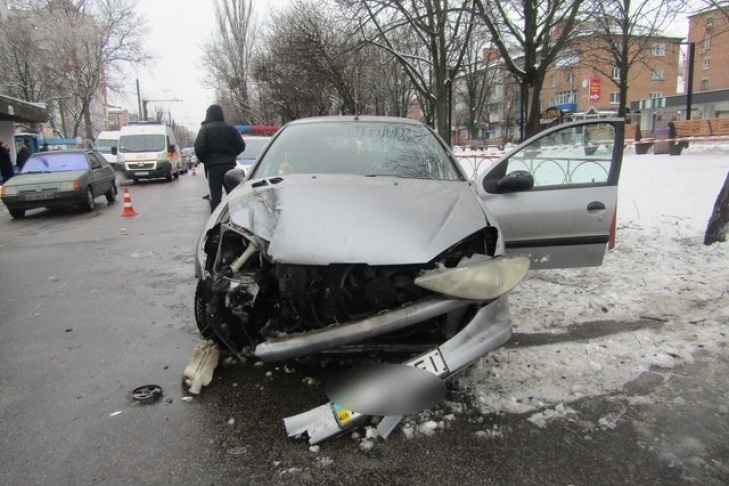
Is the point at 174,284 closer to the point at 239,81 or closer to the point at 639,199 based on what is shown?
the point at 639,199

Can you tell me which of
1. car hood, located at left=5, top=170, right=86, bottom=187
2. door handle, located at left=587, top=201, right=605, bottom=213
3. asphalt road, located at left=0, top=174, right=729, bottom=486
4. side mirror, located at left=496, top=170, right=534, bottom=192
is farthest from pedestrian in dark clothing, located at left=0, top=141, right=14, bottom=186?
door handle, located at left=587, top=201, right=605, bottom=213

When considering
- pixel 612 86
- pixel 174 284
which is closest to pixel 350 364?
pixel 174 284

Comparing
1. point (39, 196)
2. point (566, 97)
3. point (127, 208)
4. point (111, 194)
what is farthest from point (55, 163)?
point (566, 97)

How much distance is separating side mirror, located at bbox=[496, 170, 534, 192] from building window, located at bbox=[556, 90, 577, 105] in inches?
2528

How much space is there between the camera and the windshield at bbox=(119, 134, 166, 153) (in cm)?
2123

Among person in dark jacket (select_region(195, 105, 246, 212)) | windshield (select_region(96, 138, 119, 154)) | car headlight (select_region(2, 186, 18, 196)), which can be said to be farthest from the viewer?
windshield (select_region(96, 138, 119, 154))

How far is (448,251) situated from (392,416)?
90 cm

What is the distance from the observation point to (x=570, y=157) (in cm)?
470

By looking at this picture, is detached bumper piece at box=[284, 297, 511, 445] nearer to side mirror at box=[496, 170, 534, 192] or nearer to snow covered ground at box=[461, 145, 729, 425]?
snow covered ground at box=[461, 145, 729, 425]

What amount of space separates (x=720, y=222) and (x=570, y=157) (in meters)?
2.09

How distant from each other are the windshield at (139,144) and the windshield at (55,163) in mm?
8770

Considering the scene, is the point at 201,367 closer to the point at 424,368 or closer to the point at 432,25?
the point at 424,368

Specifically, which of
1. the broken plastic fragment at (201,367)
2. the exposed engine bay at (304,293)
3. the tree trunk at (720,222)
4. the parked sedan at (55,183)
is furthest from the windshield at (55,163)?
the tree trunk at (720,222)

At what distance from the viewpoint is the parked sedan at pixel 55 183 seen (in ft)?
36.8
